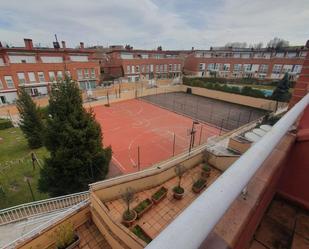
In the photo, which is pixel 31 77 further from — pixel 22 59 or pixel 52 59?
pixel 52 59

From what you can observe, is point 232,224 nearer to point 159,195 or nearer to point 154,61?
point 159,195

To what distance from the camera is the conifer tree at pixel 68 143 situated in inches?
308

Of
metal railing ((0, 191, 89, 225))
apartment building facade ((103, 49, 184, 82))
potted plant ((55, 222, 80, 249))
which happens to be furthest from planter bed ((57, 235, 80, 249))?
apartment building facade ((103, 49, 184, 82))

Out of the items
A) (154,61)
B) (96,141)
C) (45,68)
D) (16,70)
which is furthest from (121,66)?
(96,141)

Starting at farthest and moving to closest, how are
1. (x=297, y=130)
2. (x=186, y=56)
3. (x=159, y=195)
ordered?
(x=186, y=56)
(x=159, y=195)
(x=297, y=130)

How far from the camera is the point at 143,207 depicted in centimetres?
701

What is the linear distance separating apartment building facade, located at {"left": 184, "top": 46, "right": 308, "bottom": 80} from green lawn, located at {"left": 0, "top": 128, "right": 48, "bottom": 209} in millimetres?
47696

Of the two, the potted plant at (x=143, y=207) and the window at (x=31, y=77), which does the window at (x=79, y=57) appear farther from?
the potted plant at (x=143, y=207)

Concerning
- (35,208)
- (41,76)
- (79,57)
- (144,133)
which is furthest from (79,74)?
(35,208)

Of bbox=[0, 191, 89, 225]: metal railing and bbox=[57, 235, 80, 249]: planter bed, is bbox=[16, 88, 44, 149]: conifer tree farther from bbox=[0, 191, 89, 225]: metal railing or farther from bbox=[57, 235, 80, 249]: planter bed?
bbox=[57, 235, 80, 249]: planter bed

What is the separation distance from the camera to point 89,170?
8734mm

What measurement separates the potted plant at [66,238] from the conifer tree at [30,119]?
11261 millimetres

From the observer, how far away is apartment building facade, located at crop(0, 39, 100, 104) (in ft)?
84.2

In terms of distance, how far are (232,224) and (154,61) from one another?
47.7 m
